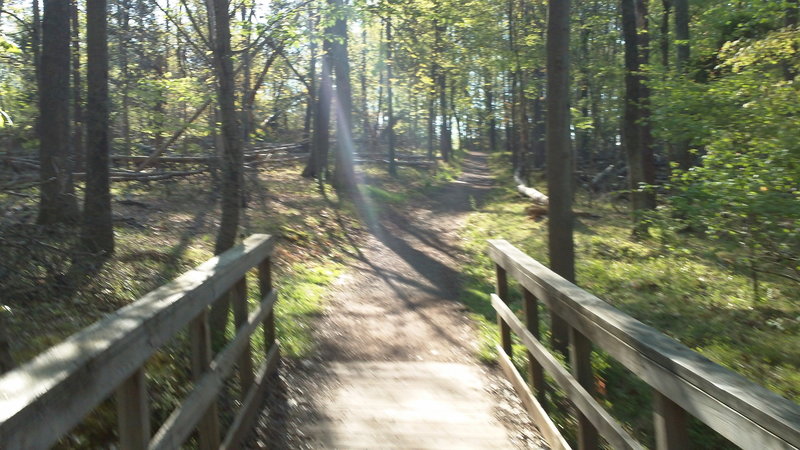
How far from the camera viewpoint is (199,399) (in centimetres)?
292

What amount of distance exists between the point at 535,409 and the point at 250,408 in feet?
6.61

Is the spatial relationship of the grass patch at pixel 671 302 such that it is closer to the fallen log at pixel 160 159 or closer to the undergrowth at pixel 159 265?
the undergrowth at pixel 159 265

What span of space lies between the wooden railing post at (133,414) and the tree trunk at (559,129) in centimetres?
431

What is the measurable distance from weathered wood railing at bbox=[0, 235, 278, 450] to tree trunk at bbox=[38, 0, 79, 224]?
5.93m

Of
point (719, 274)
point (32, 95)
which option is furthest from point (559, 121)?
A: point (32, 95)

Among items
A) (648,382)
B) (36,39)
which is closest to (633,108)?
(648,382)

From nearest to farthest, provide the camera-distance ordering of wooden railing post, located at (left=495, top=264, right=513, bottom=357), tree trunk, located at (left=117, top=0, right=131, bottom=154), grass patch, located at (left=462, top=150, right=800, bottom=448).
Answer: grass patch, located at (left=462, top=150, right=800, bottom=448) → wooden railing post, located at (left=495, top=264, right=513, bottom=357) → tree trunk, located at (left=117, top=0, right=131, bottom=154)

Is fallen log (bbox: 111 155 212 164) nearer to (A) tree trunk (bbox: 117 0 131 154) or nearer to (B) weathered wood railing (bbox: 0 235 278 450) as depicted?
(A) tree trunk (bbox: 117 0 131 154)

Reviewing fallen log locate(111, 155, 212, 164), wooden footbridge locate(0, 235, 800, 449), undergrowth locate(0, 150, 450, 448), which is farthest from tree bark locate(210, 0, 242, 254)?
fallen log locate(111, 155, 212, 164)

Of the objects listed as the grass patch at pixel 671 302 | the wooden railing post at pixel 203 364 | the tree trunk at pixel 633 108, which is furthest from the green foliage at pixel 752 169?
the wooden railing post at pixel 203 364

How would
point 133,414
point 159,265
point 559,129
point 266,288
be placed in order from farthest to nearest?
point 159,265 < point 559,129 < point 266,288 < point 133,414

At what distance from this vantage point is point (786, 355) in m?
6.12

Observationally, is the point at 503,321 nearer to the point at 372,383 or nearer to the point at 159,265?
the point at 372,383

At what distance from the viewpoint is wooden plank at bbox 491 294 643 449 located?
106 inches
